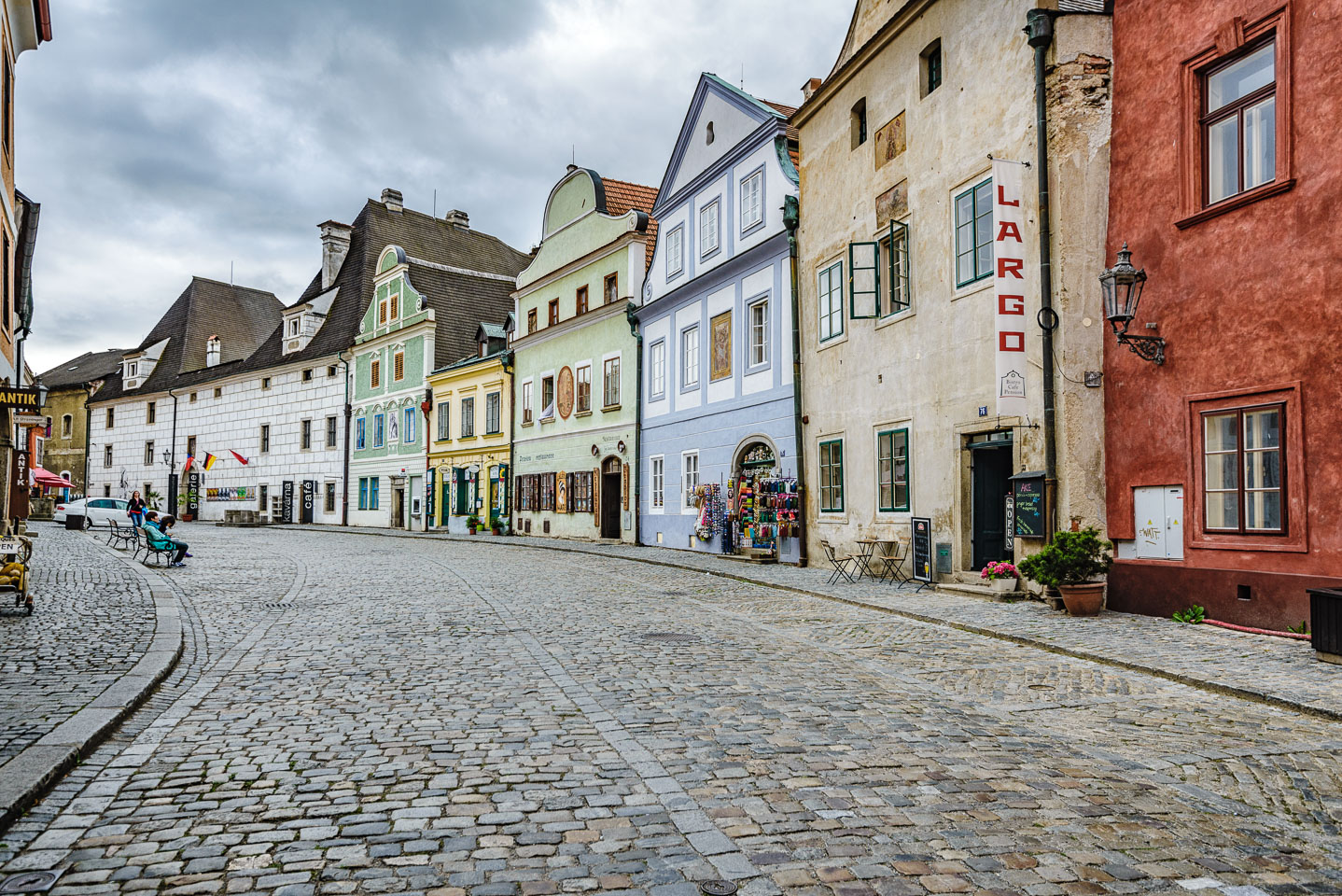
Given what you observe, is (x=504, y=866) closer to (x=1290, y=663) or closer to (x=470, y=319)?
(x=1290, y=663)

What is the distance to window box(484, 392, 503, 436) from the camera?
3734 cm

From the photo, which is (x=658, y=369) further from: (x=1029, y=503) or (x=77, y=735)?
(x=77, y=735)

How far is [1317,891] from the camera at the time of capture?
3.81 meters

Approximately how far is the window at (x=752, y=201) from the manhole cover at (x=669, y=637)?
45.6ft

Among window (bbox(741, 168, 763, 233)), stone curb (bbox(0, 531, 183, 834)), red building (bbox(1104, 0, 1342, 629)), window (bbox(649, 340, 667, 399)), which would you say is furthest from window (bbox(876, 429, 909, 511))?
stone curb (bbox(0, 531, 183, 834))

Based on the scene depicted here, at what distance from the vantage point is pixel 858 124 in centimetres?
1906

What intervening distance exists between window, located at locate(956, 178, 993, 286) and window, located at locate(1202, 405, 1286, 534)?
4.35 metres

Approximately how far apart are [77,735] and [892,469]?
13.6 m

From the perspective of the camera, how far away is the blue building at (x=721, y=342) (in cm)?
2164

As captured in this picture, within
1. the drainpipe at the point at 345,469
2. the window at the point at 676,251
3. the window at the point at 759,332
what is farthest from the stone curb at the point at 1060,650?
the drainpipe at the point at 345,469

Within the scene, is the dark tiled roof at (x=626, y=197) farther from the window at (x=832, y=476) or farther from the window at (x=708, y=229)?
the window at (x=832, y=476)

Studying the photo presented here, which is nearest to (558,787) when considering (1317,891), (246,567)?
(1317,891)

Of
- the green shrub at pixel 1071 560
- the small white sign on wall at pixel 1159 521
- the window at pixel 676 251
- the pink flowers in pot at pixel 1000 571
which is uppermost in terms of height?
the window at pixel 676 251

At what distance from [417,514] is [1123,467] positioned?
33.4 metres
